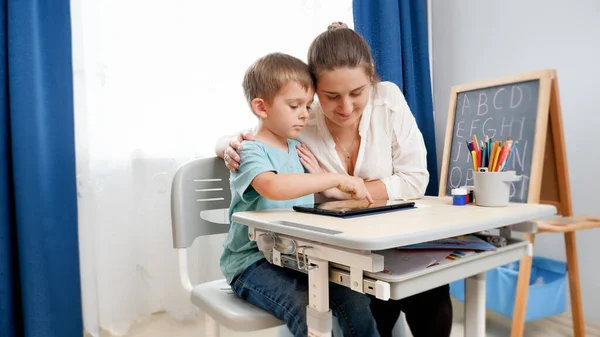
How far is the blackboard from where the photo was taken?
154 centimetres

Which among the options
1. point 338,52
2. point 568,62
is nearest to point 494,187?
point 338,52

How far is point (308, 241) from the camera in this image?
756mm

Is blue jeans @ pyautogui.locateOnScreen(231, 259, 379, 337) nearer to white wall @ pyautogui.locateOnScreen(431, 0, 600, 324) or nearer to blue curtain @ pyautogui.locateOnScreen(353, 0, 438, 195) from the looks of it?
white wall @ pyautogui.locateOnScreen(431, 0, 600, 324)

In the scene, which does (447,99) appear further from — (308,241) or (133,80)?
(308,241)

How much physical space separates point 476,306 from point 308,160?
0.54 metres

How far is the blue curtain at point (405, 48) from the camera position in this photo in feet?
7.51

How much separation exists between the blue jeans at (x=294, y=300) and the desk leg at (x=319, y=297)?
10 cm

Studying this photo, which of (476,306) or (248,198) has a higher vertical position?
(248,198)

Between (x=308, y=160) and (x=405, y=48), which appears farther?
(x=405, y=48)

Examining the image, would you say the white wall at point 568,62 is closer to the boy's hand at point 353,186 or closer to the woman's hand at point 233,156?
the boy's hand at point 353,186

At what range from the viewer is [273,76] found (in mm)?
1085

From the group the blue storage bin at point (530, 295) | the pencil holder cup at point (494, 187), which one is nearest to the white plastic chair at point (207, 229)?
the pencil holder cup at point (494, 187)

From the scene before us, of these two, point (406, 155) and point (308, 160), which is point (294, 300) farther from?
point (406, 155)

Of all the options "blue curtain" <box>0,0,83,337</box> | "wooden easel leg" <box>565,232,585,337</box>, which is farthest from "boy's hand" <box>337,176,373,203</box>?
"blue curtain" <box>0,0,83,337</box>
